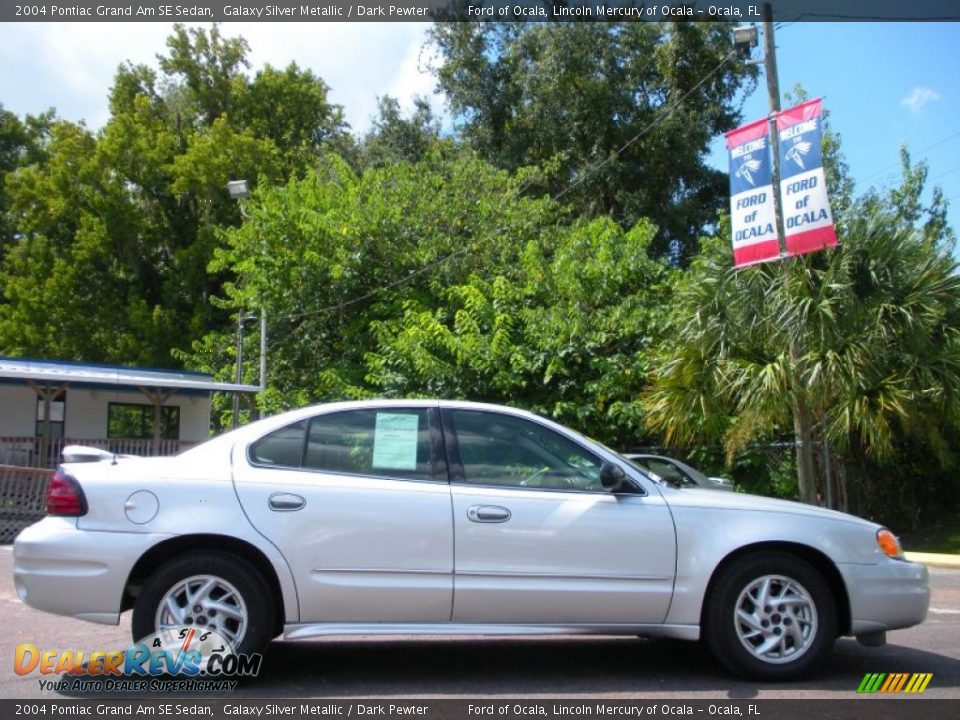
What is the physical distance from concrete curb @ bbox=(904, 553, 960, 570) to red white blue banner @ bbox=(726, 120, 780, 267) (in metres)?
4.64

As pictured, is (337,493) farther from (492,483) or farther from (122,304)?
(122,304)

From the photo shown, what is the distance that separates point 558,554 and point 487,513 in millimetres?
464

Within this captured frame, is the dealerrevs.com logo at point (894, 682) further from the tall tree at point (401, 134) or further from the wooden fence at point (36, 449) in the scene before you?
the tall tree at point (401, 134)

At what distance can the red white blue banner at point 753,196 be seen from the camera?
12680 mm

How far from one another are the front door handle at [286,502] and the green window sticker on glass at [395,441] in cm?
50

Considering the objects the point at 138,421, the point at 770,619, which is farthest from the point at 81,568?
the point at 138,421

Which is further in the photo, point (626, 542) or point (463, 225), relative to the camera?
point (463, 225)

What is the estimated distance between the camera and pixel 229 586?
17.2 feet

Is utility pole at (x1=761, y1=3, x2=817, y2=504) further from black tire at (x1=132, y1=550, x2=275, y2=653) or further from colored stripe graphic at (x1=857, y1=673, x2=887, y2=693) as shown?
black tire at (x1=132, y1=550, x2=275, y2=653)

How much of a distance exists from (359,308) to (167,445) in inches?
210

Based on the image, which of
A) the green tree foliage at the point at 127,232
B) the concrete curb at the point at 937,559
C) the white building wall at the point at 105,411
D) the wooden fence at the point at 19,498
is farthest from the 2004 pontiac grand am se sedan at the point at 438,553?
the green tree foliage at the point at 127,232

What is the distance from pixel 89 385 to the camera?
21.1 meters

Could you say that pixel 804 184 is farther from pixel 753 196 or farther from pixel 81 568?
pixel 81 568

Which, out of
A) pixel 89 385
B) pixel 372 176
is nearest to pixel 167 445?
pixel 89 385
